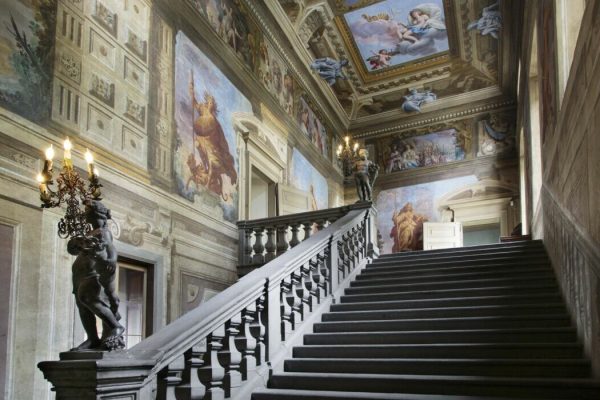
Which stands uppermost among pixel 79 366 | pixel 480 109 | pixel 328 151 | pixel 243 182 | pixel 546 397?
pixel 480 109

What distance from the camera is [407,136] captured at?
1927 centimetres

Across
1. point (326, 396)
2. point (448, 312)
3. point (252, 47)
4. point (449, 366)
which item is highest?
point (252, 47)

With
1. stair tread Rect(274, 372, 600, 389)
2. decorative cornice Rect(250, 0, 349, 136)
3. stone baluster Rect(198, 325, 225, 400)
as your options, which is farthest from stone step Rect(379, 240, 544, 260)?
decorative cornice Rect(250, 0, 349, 136)

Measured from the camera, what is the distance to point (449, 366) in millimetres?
5094

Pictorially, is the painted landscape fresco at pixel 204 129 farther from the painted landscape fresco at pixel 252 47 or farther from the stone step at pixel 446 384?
the stone step at pixel 446 384

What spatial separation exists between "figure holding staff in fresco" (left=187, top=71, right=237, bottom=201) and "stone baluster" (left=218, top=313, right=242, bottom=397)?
497 centimetres

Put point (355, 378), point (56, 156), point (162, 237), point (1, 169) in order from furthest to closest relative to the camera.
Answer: point (162, 237), point (56, 156), point (1, 169), point (355, 378)

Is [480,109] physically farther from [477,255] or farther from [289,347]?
[289,347]

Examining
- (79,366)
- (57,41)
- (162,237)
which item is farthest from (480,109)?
(79,366)

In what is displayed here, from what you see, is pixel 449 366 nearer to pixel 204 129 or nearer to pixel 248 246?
pixel 248 246

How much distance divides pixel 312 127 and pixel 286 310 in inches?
459

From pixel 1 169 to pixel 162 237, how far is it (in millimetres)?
2961

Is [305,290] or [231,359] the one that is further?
[305,290]

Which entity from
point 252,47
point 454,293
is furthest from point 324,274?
point 252,47
